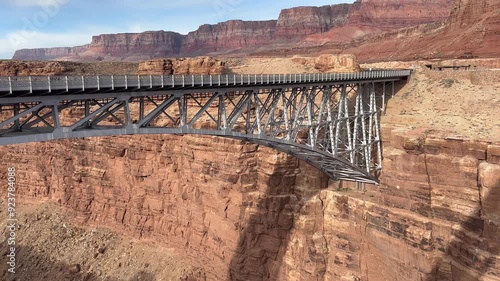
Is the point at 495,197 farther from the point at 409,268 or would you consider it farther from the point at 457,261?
the point at 409,268

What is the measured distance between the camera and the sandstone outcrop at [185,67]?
45.5 metres

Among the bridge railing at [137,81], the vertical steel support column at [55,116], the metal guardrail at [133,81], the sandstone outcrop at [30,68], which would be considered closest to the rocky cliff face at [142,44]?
the sandstone outcrop at [30,68]

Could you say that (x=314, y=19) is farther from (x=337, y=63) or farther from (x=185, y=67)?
(x=185, y=67)

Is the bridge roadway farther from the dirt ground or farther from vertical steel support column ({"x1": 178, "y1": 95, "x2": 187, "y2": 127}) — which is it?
the dirt ground

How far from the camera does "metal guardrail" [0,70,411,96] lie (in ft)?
45.8

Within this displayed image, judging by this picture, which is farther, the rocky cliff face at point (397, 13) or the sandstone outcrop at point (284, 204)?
the rocky cliff face at point (397, 13)

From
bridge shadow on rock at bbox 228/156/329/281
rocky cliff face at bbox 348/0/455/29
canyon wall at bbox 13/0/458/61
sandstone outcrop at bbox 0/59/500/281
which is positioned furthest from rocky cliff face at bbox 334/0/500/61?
rocky cliff face at bbox 348/0/455/29

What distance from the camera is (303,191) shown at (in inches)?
1297

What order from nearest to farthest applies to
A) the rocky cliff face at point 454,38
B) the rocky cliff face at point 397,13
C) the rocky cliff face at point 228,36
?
the rocky cliff face at point 454,38, the rocky cliff face at point 397,13, the rocky cliff face at point 228,36

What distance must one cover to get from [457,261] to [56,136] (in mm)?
23038

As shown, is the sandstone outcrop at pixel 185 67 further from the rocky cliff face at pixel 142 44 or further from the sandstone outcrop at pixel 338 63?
the rocky cliff face at pixel 142 44

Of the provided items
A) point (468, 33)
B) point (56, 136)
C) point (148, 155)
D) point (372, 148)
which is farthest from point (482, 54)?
point (56, 136)

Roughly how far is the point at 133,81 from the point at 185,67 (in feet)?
96.3

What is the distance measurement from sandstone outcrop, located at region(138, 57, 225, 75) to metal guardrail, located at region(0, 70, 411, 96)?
839 inches
